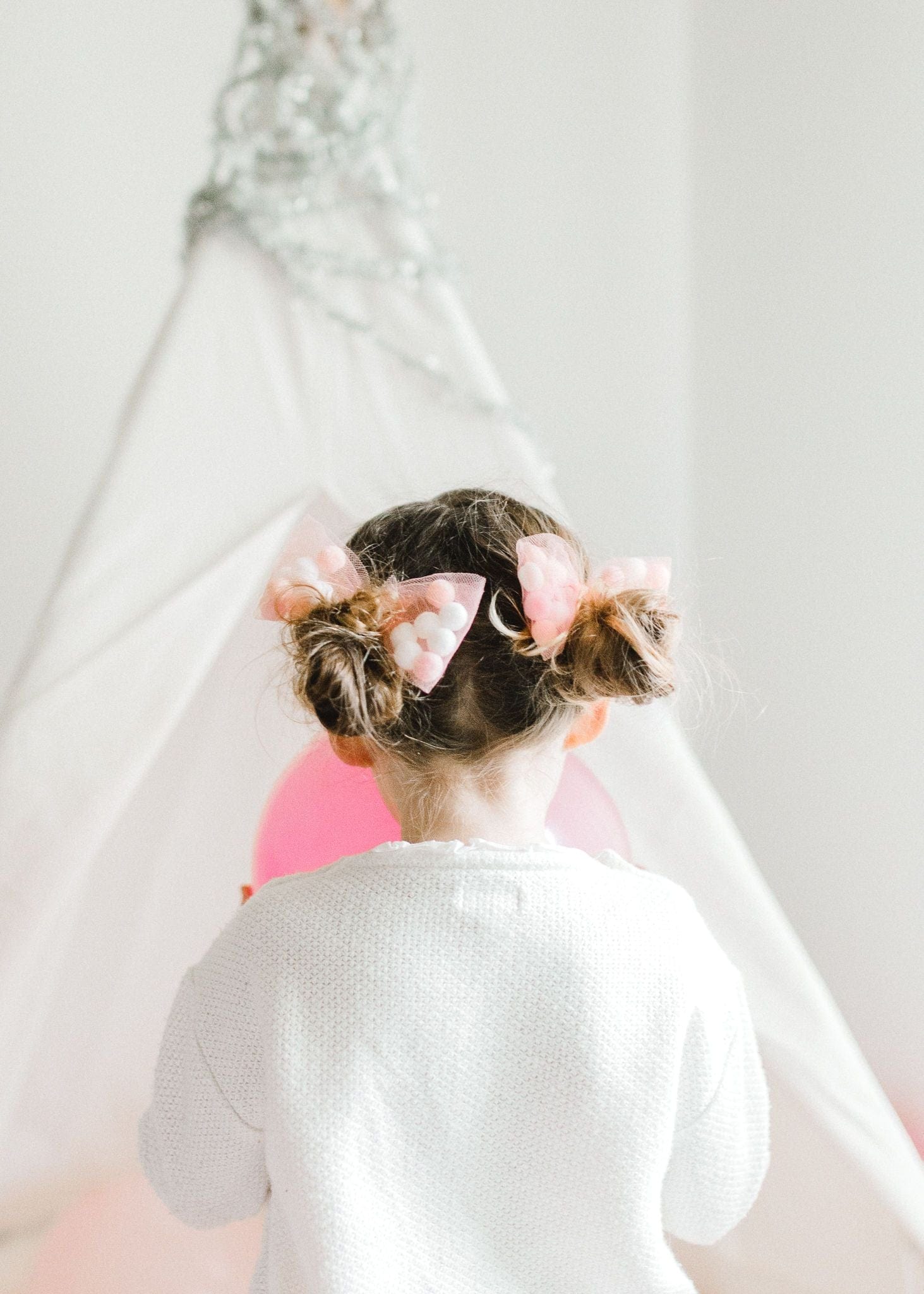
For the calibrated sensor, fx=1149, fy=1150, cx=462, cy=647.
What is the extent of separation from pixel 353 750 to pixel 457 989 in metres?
0.19

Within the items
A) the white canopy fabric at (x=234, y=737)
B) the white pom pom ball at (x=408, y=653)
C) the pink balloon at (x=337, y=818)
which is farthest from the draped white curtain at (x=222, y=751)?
the white pom pom ball at (x=408, y=653)

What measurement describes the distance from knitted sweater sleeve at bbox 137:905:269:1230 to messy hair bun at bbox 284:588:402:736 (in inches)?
7.8

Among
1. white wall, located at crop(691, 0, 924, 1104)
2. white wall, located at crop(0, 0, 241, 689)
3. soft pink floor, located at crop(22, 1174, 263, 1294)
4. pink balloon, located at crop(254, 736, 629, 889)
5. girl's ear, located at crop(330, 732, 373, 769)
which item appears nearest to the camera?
girl's ear, located at crop(330, 732, 373, 769)

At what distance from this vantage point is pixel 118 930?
130 cm

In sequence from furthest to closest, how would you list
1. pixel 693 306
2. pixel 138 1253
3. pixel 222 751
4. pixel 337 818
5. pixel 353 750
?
pixel 693 306 < pixel 222 751 < pixel 138 1253 < pixel 337 818 < pixel 353 750

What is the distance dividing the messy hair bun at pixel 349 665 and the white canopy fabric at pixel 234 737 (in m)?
0.17

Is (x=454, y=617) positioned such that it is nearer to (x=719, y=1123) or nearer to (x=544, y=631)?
(x=544, y=631)

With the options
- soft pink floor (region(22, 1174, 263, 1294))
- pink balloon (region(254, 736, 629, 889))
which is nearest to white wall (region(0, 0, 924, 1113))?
pink balloon (region(254, 736, 629, 889))

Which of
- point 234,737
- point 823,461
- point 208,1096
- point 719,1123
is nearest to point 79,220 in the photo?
point 234,737

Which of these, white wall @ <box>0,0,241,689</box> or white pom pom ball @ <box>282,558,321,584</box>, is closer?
white pom pom ball @ <box>282,558,321,584</box>

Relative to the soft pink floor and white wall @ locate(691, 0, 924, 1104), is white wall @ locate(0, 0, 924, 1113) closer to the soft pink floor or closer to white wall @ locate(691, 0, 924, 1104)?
white wall @ locate(691, 0, 924, 1104)

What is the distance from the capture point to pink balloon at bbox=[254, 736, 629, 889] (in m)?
1.04

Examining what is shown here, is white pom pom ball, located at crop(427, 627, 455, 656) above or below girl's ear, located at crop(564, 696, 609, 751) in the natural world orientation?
above

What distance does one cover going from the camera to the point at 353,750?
85cm
